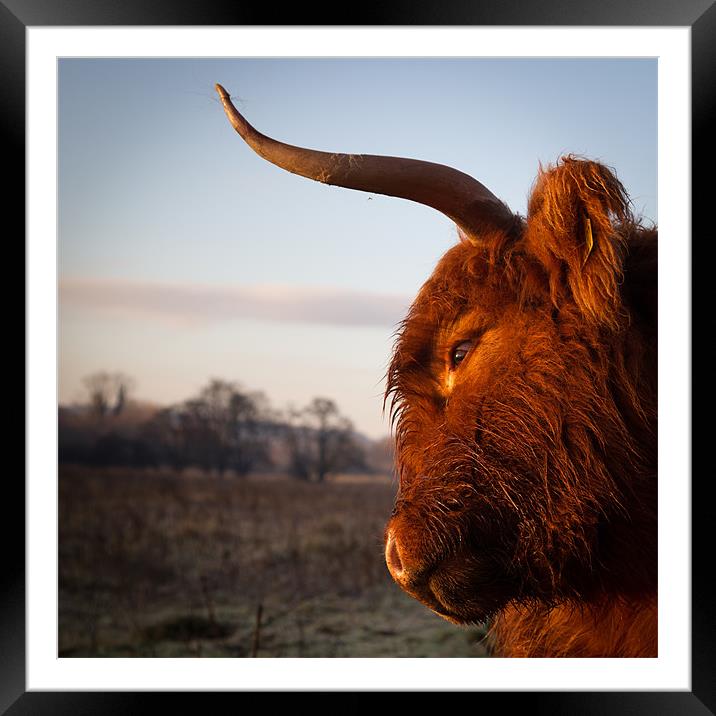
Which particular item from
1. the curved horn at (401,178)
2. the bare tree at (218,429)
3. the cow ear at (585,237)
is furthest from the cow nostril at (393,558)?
the bare tree at (218,429)

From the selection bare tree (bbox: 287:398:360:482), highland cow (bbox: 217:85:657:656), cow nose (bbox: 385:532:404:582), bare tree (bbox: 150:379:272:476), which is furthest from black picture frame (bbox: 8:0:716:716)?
bare tree (bbox: 150:379:272:476)

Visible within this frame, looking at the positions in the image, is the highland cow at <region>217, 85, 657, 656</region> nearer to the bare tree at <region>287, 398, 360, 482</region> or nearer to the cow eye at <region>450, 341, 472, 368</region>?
the cow eye at <region>450, 341, 472, 368</region>

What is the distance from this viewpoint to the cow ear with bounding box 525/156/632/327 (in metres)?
2.06

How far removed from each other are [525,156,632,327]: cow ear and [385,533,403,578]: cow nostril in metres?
0.82

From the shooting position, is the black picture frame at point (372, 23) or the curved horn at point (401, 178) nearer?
the curved horn at point (401, 178)

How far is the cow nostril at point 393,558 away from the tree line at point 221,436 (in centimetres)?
528

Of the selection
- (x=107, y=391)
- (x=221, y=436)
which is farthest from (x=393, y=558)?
(x=221, y=436)

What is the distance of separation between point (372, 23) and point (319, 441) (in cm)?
910

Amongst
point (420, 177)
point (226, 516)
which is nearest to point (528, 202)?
point (420, 177)

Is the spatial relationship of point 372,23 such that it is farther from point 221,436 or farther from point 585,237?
point 221,436

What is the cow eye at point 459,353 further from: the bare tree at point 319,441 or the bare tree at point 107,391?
the bare tree at point 319,441

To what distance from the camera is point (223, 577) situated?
330 inches

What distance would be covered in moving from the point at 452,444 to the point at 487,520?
0.75ft

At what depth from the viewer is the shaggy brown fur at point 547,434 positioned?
2062 millimetres
